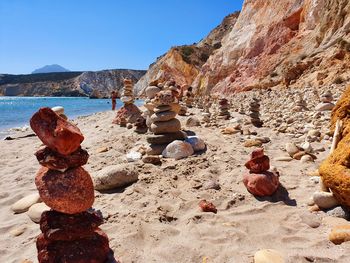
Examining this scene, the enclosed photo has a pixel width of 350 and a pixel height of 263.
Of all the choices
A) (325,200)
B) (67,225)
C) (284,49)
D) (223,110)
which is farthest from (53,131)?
(284,49)

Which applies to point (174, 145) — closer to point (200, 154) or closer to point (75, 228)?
point (200, 154)

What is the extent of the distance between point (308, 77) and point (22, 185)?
49.8ft

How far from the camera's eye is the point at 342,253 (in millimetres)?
2553

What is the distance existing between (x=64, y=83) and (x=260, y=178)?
14231 cm

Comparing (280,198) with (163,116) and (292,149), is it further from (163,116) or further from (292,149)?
(163,116)

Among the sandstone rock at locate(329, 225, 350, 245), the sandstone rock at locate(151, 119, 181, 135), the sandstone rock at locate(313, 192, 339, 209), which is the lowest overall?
the sandstone rock at locate(329, 225, 350, 245)

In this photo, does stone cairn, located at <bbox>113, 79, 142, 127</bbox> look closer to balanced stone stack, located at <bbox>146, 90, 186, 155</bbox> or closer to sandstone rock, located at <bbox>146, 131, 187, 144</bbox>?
balanced stone stack, located at <bbox>146, 90, 186, 155</bbox>

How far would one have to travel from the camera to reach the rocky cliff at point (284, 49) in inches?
635

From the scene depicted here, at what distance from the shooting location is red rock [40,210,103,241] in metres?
2.42

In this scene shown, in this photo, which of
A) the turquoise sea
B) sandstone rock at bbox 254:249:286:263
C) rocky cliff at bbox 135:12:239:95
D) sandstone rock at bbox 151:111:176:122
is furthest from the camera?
rocky cliff at bbox 135:12:239:95

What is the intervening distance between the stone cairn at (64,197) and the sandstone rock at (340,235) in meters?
1.89

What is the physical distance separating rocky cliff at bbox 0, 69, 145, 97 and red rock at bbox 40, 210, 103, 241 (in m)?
124

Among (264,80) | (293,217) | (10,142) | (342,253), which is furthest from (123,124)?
(264,80)

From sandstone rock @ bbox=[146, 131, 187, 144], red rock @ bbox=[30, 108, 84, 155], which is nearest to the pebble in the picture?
red rock @ bbox=[30, 108, 84, 155]
